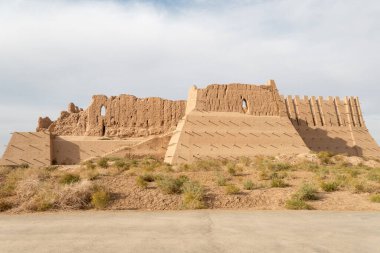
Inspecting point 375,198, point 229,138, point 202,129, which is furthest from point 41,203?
point 229,138

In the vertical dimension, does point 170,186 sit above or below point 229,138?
below

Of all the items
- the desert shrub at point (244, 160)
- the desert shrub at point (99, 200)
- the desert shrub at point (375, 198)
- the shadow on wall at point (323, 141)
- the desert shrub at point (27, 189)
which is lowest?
the desert shrub at point (375, 198)

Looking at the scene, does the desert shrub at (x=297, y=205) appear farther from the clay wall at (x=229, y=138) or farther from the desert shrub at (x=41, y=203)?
the clay wall at (x=229, y=138)

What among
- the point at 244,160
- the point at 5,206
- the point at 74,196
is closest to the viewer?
the point at 5,206

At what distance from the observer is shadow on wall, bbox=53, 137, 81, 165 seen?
1230 inches

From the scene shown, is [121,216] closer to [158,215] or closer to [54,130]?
[158,215]

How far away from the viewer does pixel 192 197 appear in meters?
11.1

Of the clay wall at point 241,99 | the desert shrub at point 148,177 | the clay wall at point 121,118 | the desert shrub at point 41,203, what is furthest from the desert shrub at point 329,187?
the clay wall at point 121,118

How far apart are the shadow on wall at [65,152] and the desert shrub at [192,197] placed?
22.2 metres

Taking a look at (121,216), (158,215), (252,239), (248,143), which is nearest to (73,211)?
(121,216)

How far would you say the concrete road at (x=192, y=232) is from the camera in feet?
18.9

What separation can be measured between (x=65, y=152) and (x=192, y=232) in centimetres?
2740

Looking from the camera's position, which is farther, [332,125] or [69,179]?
[332,125]

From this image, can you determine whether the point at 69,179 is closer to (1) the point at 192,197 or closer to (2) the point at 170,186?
(2) the point at 170,186
